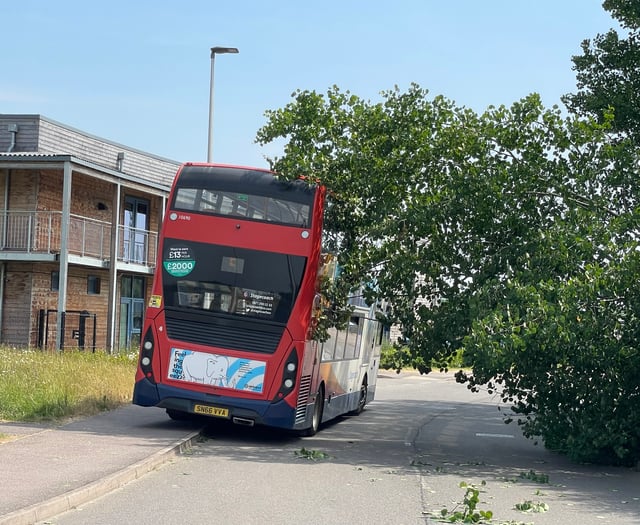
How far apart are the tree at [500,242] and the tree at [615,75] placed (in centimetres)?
623

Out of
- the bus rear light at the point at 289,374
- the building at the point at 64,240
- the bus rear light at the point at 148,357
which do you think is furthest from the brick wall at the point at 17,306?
the bus rear light at the point at 289,374

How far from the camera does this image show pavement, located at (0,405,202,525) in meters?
9.07

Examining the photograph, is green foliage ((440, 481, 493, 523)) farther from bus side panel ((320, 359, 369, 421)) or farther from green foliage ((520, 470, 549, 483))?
bus side panel ((320, 359, 369, 421))

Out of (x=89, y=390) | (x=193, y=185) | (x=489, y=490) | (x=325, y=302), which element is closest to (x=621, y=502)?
(x=489, y=490)

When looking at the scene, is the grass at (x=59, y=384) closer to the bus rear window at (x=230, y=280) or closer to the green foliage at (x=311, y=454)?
the bus rear window at (x=230, y=280)

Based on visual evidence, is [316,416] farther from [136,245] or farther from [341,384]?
[136,245]

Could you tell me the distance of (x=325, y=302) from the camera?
16.4 metres

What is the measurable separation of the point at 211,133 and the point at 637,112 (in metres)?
16.5

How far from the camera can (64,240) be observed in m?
29.4

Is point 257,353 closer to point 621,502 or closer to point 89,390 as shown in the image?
point 89,390

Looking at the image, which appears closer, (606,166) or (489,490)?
(489,490)

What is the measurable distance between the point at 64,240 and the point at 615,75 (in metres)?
15.7

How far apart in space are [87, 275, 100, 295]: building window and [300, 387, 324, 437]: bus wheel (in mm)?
18501

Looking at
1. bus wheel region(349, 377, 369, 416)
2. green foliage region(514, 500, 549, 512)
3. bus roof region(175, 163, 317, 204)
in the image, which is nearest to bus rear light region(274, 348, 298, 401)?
bus roof region(175, 163, 317, 204)
